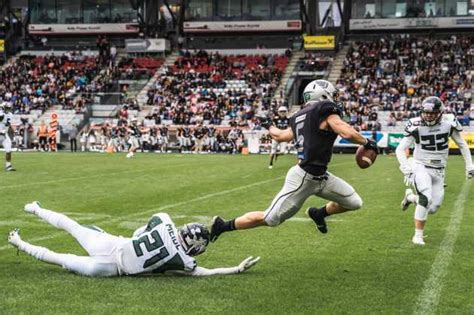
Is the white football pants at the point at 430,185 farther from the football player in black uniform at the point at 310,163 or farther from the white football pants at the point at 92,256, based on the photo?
the white football pants at the point at 92,256

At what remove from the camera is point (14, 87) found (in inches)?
1885

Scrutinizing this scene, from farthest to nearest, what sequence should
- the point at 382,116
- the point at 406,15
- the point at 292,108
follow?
the point at 406,15 < the point at 292,108 < the point at 382,116

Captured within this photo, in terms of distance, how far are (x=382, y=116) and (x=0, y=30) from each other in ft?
98.9

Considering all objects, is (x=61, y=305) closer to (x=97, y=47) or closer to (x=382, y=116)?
(x=382, y=116)

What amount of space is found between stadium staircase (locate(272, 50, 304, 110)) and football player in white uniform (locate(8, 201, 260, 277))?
34.8 metres

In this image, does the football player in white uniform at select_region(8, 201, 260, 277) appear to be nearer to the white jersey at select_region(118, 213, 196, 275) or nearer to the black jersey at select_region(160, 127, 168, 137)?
the white jersey at select_region(118, 213, 196, 275)

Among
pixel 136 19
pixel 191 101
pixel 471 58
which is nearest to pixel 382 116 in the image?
pixel 471 58

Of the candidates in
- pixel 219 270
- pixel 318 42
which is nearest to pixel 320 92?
pixel 219 270

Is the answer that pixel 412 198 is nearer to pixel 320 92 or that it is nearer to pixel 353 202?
pixel 353 202

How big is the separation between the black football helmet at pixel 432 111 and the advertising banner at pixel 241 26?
4019 centimetres

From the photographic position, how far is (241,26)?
4950 cm

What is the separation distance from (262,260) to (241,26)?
141ft

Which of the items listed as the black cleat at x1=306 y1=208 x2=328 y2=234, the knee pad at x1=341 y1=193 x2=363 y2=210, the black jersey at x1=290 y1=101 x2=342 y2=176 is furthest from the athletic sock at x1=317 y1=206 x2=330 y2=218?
the black jersey at x1=290 y1=101 x2=342 y2=176

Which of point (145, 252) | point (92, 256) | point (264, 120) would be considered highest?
point (145, 252)
